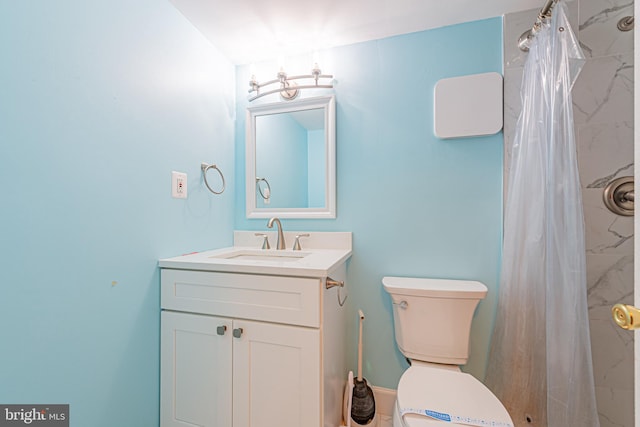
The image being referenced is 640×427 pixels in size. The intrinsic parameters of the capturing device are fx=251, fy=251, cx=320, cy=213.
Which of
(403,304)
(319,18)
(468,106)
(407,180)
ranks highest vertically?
(319,18)

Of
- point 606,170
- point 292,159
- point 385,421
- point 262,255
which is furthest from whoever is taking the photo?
point 292,159

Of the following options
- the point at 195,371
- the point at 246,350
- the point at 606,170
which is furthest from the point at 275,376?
the point at 606,170

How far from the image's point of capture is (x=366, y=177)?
1458 mm

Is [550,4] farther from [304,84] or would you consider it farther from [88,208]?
[88,208]

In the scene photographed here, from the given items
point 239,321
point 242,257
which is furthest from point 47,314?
point 242,257

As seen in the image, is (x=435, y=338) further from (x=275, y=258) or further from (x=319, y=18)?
(x=319, y=18)

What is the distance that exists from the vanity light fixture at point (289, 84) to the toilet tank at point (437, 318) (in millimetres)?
1204

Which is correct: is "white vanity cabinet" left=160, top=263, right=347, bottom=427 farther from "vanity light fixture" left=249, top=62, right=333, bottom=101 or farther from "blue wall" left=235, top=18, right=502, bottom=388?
"vanity light fixture" left=249, top=62, right=333, bottom=101

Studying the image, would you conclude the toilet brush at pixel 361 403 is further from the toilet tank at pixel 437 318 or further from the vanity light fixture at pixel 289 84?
the vanity light fixture at pixel 289 84

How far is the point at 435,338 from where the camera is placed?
3.90ft

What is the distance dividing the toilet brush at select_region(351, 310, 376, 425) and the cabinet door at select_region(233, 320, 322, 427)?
17.8 inches

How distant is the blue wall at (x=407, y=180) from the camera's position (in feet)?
4.24

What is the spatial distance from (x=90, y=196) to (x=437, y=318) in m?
1.49

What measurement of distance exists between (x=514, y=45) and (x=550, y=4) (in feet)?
0.89
